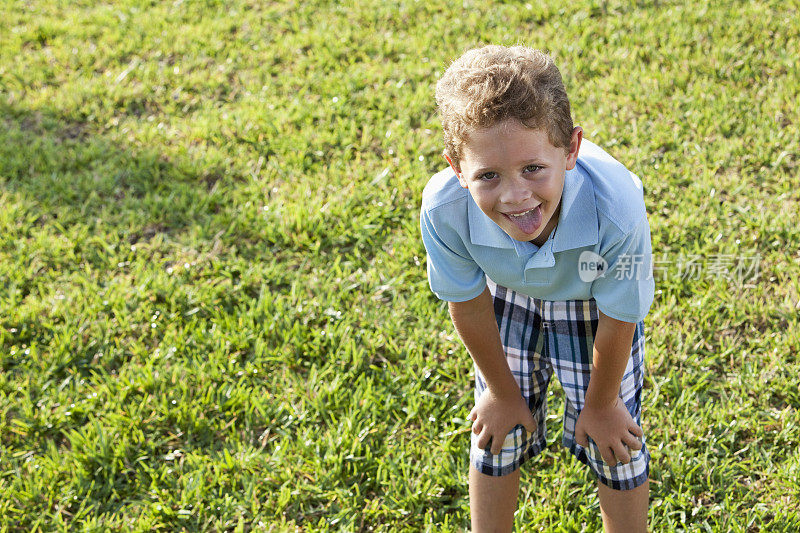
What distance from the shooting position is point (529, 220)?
1673 millimetres

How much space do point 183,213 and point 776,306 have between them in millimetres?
2438

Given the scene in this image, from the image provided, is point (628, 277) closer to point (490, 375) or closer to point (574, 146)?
point (574, 146)

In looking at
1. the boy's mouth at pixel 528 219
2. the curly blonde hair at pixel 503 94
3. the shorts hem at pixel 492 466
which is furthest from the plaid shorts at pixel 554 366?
the curly blonde hair at pixel 503 94

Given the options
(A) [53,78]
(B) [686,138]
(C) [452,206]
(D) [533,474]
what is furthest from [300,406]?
(A) [53,78]

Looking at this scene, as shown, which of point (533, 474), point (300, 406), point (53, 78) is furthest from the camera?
point (53, 78)

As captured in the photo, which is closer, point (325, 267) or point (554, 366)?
point (554, 366)

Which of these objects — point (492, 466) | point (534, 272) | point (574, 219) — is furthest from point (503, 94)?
point (492, 466)

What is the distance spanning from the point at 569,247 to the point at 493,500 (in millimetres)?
782

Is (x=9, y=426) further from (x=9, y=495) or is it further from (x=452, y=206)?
(x=452, y=206)

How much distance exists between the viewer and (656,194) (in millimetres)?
3268

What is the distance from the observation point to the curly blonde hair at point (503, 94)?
1.53m

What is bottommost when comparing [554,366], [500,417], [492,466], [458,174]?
[492,466]

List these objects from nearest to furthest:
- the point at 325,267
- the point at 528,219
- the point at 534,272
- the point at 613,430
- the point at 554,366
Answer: the point at 528,219 → the point at 534,272 → the point at 613,430 → the point at 554,366 → the point at 325,267

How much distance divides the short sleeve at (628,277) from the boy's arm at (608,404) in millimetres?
45
